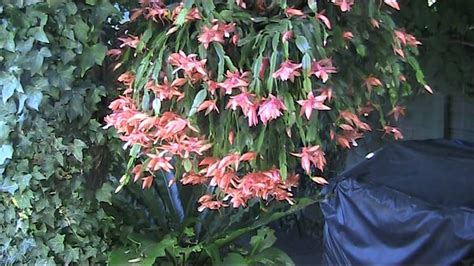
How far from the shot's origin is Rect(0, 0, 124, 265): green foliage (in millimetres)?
2236

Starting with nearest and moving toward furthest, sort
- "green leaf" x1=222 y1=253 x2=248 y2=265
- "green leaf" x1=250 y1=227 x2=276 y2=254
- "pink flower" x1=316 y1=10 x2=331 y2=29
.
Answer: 1. "pink flower" x1=316 y1=10 x2=331 y2=29
2. "green leaf" x1=222 y1=253 x2=248 y2=265
3. "green leaf" x1=250 y1=227 x2=276 y2=254

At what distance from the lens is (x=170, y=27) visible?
2.18 meters

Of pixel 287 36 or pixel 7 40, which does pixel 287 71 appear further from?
pixel 7 40

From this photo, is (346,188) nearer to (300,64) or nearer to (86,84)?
(300,64)

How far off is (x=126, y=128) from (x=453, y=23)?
8.66 ft

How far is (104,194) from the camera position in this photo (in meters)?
2.53

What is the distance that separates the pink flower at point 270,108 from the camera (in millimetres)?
1901

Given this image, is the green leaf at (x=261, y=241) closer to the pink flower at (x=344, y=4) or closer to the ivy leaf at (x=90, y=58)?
the ivy leaf at (x=90, y=58)

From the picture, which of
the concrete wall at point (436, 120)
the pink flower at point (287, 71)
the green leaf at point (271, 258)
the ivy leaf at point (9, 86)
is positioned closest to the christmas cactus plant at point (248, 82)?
the pink flower at point (287, 71)

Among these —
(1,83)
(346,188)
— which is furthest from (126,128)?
Answer: (346,188)

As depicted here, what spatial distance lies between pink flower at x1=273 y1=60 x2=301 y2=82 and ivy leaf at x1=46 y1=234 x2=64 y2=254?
121 cm

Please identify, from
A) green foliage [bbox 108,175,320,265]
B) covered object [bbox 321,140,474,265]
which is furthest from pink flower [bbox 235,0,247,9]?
green foliage [bbox 108,175,320,265]

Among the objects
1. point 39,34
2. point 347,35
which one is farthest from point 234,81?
point 39,34

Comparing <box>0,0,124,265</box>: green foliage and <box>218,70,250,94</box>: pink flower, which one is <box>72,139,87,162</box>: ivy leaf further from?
<box>218,70,250,94</box>: pink flower
